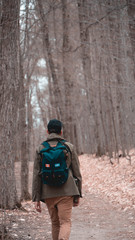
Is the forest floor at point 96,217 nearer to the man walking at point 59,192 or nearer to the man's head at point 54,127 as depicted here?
the man walking at point 59,192

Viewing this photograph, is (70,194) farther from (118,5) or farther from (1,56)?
(118,5)

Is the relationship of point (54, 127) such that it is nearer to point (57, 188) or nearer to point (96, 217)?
point (57, 188)

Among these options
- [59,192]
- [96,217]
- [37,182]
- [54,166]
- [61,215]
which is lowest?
[96,217]

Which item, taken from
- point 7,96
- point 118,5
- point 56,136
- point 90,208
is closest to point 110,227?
point 90,208

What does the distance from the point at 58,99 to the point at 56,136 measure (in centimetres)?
1224

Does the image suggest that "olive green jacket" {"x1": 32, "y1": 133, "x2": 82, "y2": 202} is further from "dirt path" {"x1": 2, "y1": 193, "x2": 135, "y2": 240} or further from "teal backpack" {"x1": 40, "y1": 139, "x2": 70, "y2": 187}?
"dirt path" {"x1": 2, "y1": 193, "x2": 135, "y2": 240}

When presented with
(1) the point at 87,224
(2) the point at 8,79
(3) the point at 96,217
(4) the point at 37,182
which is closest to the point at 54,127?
(4) the point at 37,182

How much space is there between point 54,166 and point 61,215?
0.64 meters

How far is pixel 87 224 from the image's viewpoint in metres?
5.92

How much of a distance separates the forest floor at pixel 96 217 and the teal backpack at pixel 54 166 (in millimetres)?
1095

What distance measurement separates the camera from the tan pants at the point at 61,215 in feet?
10.6

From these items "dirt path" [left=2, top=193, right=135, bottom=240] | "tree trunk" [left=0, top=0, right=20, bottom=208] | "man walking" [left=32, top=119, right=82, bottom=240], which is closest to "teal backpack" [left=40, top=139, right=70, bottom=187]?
"man walking" [left=32, top=119, right=82, bottom=240]

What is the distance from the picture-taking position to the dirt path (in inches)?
192

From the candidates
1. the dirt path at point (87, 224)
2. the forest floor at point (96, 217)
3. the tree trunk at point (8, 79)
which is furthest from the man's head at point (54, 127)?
the dirt path at point (87, 224)
